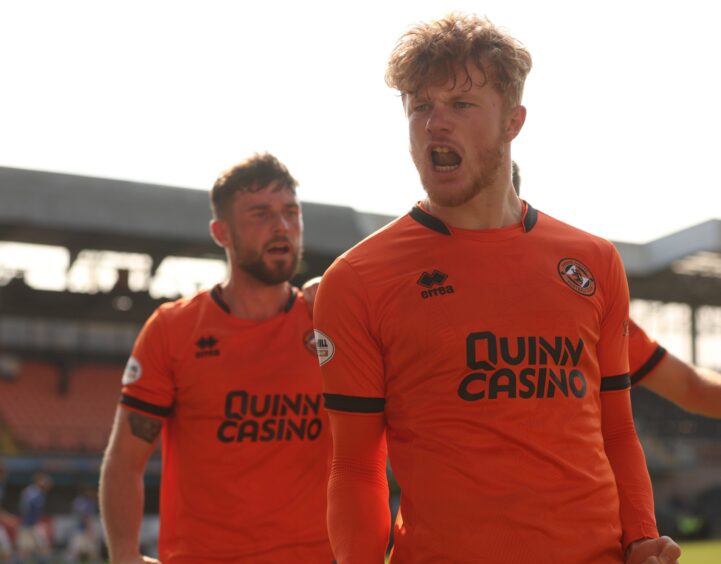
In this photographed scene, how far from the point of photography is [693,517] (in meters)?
30.9

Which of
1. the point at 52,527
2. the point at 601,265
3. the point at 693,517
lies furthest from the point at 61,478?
the point at 601,265

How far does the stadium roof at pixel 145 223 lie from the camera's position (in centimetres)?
2462

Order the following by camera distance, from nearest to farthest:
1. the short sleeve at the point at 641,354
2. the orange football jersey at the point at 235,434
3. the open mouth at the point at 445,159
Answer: the open mouth at the point at 445,159 < the short sleeve at the point at 641,354 < the orange football jersey at the point at 235,434

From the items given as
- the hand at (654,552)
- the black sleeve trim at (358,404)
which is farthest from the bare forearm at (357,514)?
the hand at (654,552)

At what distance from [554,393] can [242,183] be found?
8.51 feet

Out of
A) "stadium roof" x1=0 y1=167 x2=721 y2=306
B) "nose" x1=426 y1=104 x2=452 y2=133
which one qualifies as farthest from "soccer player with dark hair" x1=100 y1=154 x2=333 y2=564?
"stadium roof" x1=0 y1=167 x2=721 y2=306

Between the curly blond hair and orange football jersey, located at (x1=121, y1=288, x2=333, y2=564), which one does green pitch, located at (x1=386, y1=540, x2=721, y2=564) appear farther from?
the curly blond hair

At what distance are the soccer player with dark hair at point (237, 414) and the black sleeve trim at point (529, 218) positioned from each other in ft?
6.06

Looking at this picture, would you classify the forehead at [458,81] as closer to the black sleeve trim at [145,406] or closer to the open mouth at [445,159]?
the open mouth at [445,159]

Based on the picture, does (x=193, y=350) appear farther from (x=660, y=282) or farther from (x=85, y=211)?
(x=660, y=282)

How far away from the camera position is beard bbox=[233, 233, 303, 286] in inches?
182

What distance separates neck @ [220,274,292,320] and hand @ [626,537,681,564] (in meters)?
2.52

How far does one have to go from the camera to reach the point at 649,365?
Answer: 3.36 m

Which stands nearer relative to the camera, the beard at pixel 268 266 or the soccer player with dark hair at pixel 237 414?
the soccer player with dark hair at pixel 237 414
